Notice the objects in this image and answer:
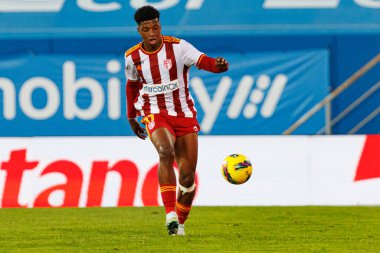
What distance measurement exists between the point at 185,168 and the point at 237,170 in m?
0.64

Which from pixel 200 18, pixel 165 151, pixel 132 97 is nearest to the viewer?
pixel 165 151

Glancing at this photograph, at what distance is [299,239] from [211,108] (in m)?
8.12

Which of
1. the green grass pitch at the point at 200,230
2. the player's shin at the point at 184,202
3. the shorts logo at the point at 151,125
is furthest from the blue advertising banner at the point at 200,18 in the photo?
the player's shin at the point at 184,202

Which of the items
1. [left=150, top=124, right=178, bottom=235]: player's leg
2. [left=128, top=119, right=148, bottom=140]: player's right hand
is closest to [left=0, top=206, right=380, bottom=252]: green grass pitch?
[left=150, top=124, right=178, bottom=235]: player's leg

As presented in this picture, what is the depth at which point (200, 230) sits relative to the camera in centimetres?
998

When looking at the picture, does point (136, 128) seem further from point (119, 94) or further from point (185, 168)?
point (119, 94)

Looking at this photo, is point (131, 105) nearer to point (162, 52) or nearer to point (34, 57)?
point (162, 52)

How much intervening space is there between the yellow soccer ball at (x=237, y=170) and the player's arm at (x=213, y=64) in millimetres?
1087

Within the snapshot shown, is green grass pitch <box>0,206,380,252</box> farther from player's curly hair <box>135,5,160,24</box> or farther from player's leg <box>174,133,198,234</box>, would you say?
player's curly hair <box>135,5,160,24</box>

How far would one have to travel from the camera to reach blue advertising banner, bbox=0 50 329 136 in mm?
17016

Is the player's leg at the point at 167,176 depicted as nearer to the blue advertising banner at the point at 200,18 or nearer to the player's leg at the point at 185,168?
Answer: the player's leg at the point at 185,168

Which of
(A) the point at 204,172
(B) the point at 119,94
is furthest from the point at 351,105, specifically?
(A) the point at 204,172

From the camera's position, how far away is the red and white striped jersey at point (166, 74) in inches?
364

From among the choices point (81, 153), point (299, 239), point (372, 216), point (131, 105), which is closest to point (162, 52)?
point (131, 105)
